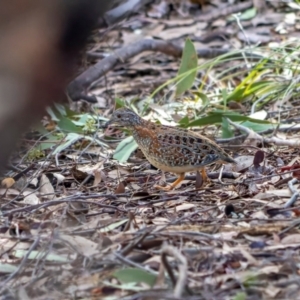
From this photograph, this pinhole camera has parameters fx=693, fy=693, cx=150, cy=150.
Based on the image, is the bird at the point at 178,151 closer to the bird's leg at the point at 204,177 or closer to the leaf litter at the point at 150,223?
the bird's leg at the point at 204,177

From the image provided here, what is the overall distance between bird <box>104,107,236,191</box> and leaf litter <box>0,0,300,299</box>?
16 cm

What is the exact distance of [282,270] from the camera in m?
A: 3.32

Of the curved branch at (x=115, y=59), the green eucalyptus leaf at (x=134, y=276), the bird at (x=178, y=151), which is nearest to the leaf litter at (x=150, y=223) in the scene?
the green eucalyptus leaf at (x=134, y=276)

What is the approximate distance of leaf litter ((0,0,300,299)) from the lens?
3232 mm

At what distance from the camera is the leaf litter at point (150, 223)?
323 cm

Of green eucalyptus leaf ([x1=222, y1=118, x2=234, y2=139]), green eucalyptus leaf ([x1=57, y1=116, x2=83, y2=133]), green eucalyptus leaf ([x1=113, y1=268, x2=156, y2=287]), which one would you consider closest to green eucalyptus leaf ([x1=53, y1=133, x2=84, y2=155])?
green eucalyptus leaf ([x1=57, y1=116, x2=83, y2=133])

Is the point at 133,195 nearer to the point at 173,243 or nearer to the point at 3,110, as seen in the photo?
the point at 173,243

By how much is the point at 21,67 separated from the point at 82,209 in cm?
297

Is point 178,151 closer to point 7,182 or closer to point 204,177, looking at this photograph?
point 204,177

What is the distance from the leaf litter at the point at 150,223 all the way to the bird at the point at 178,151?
161 millimetres

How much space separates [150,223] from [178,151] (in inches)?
52.5

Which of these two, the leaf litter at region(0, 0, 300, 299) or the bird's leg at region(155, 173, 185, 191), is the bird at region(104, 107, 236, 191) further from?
the leaf litter at region(0, 0, 300, 299)

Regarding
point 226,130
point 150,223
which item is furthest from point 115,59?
point 150,223

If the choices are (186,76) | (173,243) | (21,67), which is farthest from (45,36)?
(186,76)
